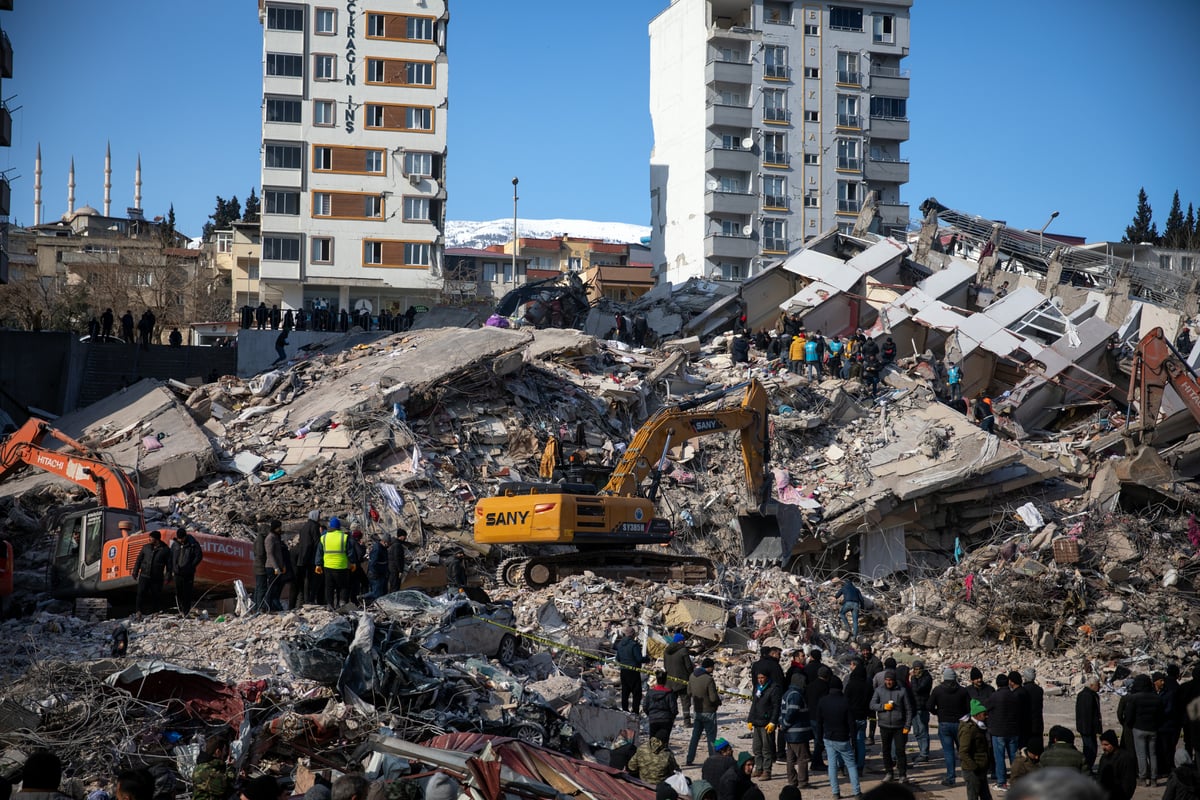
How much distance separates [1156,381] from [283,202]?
1203 inches

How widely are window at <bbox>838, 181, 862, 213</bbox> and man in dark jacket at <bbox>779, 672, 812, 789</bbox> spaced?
150 ft

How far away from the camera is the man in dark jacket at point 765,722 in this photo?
10797mm

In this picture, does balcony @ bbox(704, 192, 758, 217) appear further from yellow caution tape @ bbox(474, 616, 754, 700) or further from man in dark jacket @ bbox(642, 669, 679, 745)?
man in dark jacket @ bbox(642, 669, 679, 745)

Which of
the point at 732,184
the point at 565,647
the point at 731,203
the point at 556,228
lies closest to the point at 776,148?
the point at 732,184

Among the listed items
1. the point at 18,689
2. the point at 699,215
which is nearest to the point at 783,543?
the point at 18,689

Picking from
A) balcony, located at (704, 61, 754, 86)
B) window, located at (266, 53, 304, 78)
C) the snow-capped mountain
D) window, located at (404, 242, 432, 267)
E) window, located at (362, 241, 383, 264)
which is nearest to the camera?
window, located at (266, 53, 304, 78)

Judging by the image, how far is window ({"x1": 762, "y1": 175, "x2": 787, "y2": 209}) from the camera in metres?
52.9

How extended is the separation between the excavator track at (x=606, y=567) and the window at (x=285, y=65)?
3086 cm

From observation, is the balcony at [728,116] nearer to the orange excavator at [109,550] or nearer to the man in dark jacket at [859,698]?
the orange excavator at [109,550]

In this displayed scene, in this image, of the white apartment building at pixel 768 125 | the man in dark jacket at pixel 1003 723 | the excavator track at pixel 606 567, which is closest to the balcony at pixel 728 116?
the white apartment building at pixel 768 125

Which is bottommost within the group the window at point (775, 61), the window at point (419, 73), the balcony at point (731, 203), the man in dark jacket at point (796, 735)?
the man in dark jacket at point (796, 735)

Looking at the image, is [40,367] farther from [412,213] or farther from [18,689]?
[18,689]

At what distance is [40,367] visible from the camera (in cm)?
2900

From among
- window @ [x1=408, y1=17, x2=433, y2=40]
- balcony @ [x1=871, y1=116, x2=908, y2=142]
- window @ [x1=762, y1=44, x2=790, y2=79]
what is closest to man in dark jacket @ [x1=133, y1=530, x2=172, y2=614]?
window @ [x1=408, y1=17, x2=433, y2=40]
